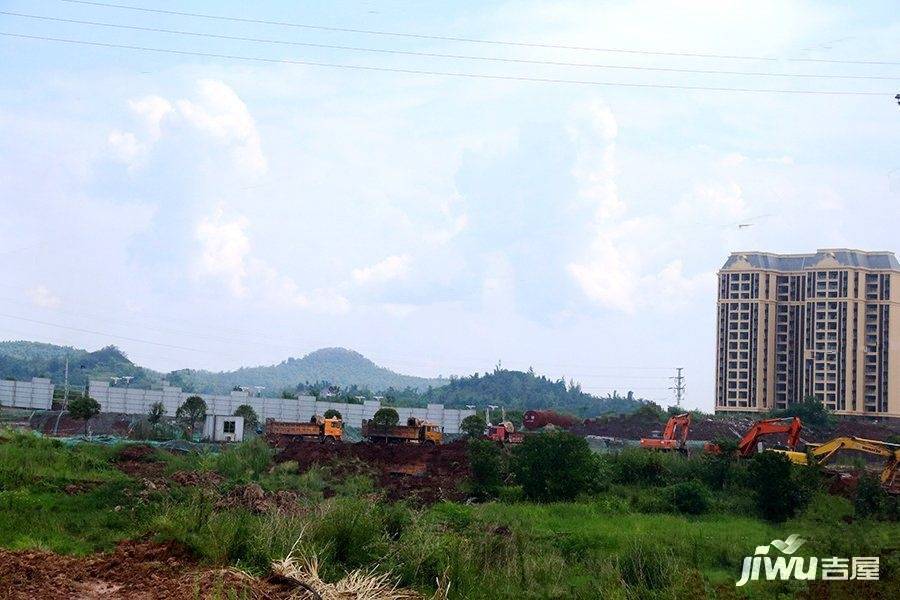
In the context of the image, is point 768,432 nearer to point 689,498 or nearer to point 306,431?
point 689,498

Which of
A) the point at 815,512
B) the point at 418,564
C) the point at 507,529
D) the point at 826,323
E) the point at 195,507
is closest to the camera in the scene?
the point at 418,564

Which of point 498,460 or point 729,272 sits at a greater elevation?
point 729,272

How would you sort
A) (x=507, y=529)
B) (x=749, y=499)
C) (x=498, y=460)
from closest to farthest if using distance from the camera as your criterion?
(x=507, y=529) → (x=749, y=499) → (x=498, y=460)

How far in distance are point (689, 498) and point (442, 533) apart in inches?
493

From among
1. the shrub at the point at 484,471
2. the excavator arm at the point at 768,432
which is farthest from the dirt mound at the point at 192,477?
the excavator arm at the point at 768,432

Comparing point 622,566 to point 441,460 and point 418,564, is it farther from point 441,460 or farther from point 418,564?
point 441,460

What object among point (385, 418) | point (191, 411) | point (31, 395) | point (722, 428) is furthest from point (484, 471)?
point (31, 395)

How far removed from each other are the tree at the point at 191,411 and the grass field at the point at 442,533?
1635cm

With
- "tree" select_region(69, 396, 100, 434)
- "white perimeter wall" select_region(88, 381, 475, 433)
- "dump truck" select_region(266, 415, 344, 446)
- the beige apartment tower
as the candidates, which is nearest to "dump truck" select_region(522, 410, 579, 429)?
"white perimeter wall" select_region(88, 381, 475, 433)

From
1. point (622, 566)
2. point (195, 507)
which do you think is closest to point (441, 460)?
point (622, 566)

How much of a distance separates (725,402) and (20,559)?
63.3 metres

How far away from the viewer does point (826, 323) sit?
212ft

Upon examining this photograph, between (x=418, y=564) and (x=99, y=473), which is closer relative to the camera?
(x=418, y=564)

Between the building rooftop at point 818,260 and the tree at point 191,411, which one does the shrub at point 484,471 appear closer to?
the tree at point 191,411
